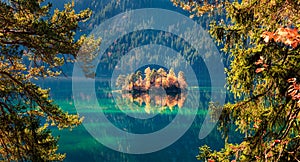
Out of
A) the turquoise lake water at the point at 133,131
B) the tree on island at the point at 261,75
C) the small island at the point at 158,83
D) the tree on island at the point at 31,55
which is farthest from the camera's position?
the small island at the point at 158,83

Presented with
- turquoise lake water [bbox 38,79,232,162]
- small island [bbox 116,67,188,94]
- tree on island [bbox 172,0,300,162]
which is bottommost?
turquoise lake water [bbox 38,79,232,162]

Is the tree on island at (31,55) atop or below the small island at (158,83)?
below

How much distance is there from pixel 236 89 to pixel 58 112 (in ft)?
19.3

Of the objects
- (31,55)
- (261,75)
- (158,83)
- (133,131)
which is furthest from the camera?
(158,83)

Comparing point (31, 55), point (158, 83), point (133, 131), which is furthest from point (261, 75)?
point (158, 83)

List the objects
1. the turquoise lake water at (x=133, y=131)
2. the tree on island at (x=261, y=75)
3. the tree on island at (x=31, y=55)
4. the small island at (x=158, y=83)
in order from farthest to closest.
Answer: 1. the small island at (x=158, y=83)
2. the turquoise lake water at (x=133, y=131)
3. the tree on island at (x=31, y=55)
4. the tree on island at (x=261, y=75)

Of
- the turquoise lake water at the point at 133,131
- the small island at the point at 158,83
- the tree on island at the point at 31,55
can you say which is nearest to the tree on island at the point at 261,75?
the tree on island at the point at 31,55

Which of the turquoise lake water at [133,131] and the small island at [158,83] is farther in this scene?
the small island at [158,83]

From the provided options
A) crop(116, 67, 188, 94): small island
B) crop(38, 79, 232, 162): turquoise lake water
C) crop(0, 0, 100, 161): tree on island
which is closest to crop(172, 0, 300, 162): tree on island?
crop(0, 0, 100, 161): tree on island

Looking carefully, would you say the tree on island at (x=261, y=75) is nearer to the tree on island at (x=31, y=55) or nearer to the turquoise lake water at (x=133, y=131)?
the tree on island at (x=31, y=55)

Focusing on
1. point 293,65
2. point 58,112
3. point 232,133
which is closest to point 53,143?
point 58,112

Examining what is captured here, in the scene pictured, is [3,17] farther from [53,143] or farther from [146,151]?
[146,151]

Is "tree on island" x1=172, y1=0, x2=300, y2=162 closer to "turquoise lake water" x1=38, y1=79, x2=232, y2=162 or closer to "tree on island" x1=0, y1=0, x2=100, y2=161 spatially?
"tree on island" x1=0, y1=0, x2=100, y2=161

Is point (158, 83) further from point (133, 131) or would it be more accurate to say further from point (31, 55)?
point (31, 55)
